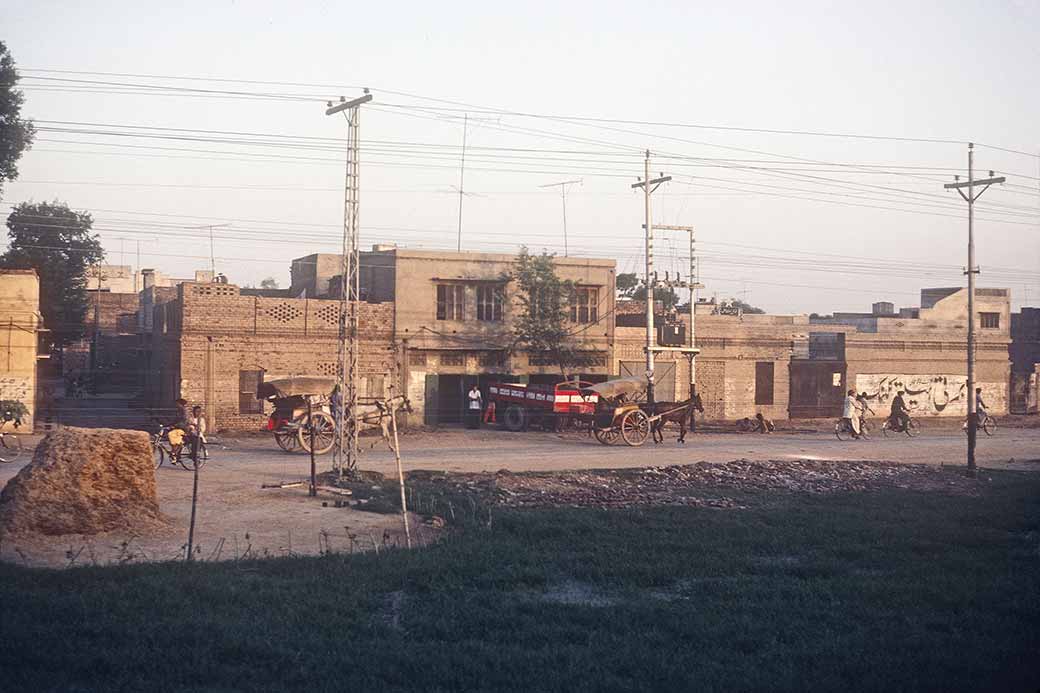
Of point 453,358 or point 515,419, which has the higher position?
point 453,358

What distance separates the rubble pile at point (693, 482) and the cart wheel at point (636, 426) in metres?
6.24

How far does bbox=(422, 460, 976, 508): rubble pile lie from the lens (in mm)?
17078

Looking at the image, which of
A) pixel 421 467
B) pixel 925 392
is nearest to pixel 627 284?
pixel 925 392

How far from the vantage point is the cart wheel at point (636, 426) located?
2959 centimetres

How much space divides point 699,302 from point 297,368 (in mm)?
29040

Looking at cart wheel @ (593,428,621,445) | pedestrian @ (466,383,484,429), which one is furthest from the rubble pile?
pedestrian @ (466,383,484,429)

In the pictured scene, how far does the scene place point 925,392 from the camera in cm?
4428

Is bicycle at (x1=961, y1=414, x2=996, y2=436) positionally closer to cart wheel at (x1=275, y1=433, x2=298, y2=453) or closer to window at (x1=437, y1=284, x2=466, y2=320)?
window at (x1=437, y1=284, x2=466, y2=320)

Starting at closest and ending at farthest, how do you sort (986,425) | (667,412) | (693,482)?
(693,482) < (667,412) < (986,425)

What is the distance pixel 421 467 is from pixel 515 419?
10833 millimetres

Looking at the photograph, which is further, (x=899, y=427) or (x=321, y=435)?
(x=899, y=427)

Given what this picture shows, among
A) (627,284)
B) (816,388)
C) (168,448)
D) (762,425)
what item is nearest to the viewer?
(168,448)

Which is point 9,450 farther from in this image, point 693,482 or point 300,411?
point 693,482

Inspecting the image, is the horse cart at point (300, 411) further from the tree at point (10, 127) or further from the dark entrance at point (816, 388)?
the dark entrance at point (816, 388)
